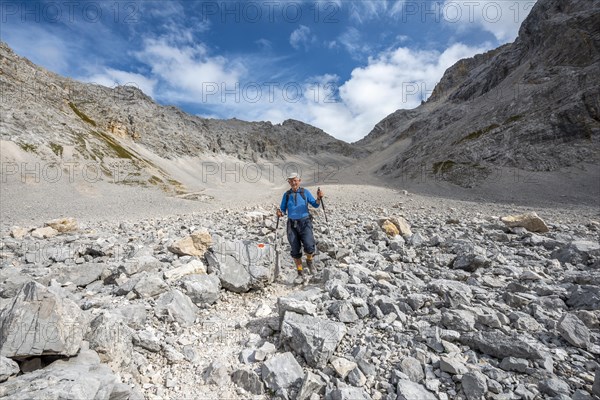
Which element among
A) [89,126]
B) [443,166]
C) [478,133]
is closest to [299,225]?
[443,166]

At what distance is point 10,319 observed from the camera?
369cm

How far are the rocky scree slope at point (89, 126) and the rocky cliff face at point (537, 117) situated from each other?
51337mm

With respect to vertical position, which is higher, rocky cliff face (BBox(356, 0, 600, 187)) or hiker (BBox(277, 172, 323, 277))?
rocky cliff face (BBox(356, 0, 600, 187))

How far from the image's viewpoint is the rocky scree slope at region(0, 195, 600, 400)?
355cm

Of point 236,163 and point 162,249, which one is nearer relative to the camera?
point 162,249

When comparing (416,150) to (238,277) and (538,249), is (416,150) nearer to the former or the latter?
(538,249)

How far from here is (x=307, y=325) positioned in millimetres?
4770

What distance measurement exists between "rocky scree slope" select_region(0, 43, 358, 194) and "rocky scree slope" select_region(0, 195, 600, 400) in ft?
165

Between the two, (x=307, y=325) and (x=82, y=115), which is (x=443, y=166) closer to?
(x=307, y=325)

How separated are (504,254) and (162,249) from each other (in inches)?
410

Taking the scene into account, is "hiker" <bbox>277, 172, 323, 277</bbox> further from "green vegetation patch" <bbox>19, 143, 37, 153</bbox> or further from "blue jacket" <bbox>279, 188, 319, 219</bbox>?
"green vegetation patch" <bbox>19, 143, 37, 153</bbox>

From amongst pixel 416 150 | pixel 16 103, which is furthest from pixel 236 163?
pixel 416 150

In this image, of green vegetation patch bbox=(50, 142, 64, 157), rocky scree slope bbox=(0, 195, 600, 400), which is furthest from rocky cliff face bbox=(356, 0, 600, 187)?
green vegetation patch bbox=(50, 142, 64, 157)

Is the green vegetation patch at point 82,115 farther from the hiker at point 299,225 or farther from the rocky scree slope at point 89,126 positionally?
the hiker at point 299,225
